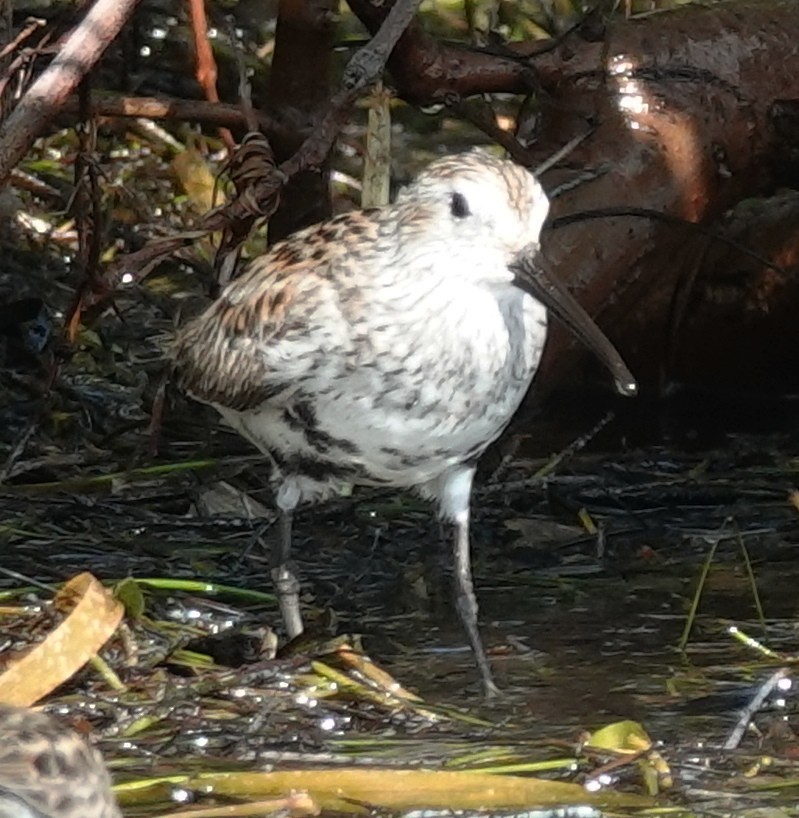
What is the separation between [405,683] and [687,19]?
95.3 inches

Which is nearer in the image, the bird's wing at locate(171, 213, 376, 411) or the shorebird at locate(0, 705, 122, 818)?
the shorebird at locate(0, 705, 122, 818)

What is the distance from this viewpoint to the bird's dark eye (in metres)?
4.98

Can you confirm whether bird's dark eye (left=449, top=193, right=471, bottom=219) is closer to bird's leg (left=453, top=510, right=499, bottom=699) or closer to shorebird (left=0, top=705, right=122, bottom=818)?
bird's leg (left=453, top=510, right=499, bottom=699)

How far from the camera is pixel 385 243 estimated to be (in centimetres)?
520

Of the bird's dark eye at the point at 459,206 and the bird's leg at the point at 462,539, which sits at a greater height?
the bird's dark eye at the point at 459,206

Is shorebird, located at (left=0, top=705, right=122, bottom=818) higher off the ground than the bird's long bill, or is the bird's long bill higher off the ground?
the bird's long bill

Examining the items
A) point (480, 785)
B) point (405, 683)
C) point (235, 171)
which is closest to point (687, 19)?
point (235, 171)

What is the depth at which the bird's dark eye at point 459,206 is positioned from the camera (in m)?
4.98

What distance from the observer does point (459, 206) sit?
501 cm

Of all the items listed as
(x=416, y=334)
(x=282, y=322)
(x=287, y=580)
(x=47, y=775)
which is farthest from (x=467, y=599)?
(x=47, y=775)

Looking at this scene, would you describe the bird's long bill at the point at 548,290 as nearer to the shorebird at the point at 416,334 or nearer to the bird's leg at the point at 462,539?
the shorebird at the point at 416,334

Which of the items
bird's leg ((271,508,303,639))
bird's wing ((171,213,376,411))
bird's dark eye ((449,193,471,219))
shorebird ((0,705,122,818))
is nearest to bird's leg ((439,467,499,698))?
bird's leg ((271,508,303,639))

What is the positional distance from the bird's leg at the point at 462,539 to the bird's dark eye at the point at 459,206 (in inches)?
26.2

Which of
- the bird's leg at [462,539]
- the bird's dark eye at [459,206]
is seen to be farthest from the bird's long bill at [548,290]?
the bird's leg at [462,539]
